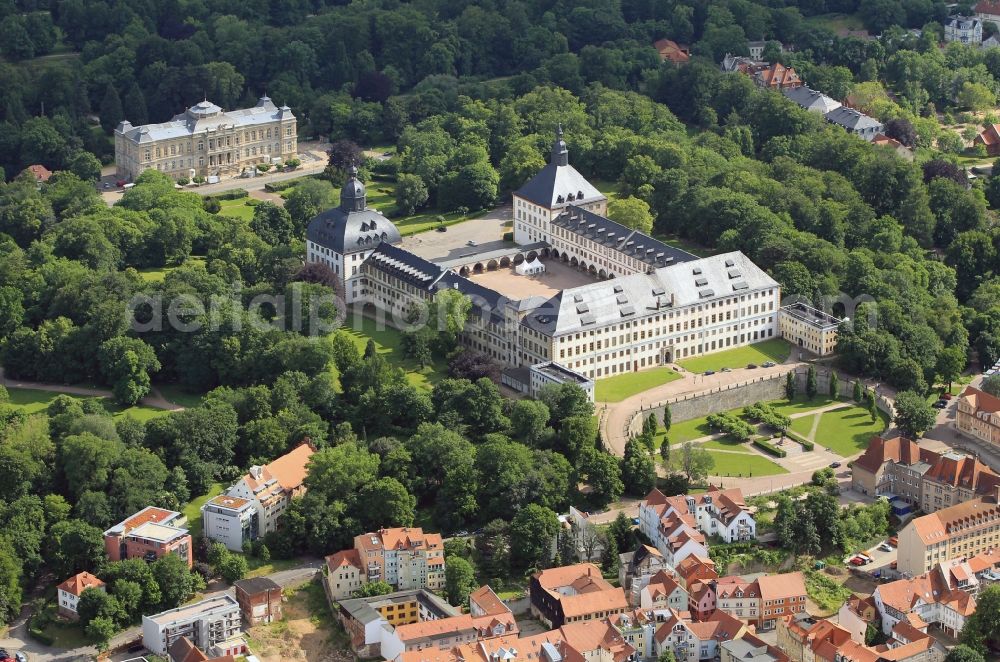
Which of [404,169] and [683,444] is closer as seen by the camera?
[683,444]

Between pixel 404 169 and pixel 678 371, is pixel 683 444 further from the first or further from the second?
pixel 404 169

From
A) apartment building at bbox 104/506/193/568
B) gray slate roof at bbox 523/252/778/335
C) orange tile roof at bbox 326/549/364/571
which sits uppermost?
gray slate roof at bbox 523/252/778/335

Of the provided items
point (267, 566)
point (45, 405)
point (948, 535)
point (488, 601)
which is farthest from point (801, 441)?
point (45, 405)

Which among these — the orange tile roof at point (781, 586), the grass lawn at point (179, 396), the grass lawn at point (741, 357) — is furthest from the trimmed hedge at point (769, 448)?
the grass lawn at point (179, 396)

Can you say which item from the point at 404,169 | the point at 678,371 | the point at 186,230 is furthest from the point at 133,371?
the point at 404,169

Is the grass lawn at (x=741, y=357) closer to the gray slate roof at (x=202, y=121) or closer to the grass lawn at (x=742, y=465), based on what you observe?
the grass lawn at (x=742, y=465)

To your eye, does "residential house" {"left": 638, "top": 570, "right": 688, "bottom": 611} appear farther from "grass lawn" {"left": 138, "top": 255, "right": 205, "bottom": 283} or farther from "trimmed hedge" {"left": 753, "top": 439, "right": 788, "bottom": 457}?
"grass lawn" {"left": 138, "top": 255, "right": 205, "bottom": 283}

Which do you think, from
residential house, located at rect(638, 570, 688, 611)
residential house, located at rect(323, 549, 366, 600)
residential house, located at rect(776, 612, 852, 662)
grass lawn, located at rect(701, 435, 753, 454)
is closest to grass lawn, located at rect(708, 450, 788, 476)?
grass lawn, located at rect(701, 435, 753, 454)
